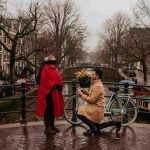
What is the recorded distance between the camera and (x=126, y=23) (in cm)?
7262

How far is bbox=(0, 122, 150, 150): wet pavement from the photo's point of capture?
738cm

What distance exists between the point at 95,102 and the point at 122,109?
1297 mm

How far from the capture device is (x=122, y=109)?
9156 mm

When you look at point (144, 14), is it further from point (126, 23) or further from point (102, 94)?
point (102, 94)

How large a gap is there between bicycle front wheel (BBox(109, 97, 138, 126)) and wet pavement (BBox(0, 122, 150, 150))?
224mm

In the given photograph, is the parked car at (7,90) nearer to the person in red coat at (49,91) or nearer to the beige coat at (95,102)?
the person in red coat at (49,91)

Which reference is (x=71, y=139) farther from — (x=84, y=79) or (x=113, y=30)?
(x=113, y=30)

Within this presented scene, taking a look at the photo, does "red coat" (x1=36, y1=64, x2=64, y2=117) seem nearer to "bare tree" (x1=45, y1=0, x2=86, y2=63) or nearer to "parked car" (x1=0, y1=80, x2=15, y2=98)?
"parked car" (x1=0, y1=80, x2=15, y2=98)

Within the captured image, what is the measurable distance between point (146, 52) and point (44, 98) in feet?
128

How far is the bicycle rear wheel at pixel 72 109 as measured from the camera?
9.40 m

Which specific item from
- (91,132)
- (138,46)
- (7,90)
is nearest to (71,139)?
(91,132)

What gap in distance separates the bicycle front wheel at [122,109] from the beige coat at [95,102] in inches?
40.6

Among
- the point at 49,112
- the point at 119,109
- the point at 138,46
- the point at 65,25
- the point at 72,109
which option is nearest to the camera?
the point at 49,112

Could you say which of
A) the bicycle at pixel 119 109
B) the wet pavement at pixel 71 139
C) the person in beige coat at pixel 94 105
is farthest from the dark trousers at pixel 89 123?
the bicycle at pixel 119 109
